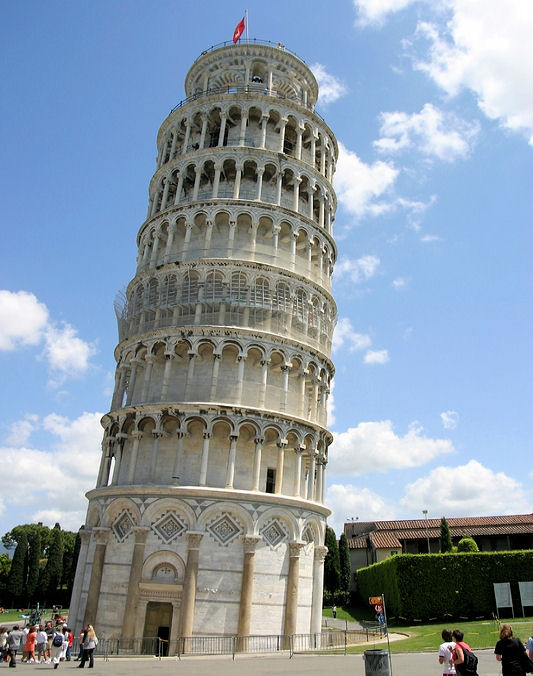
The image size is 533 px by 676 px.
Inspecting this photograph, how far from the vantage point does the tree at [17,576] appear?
73125 millimetres

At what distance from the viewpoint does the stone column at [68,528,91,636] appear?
96.0 feet

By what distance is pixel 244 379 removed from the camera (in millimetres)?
32094

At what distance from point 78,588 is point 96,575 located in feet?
7.90

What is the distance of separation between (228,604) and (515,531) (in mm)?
47310

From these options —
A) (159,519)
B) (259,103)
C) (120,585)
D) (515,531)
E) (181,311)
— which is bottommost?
(120,585)

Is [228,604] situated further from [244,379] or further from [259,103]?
[259,103]

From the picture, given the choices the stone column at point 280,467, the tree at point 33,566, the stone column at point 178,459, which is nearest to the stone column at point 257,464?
the stone column at point 280,467

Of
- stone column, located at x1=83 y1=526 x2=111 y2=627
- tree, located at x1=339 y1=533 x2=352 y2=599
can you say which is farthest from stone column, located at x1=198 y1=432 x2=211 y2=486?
tree, located at x1=339 y1=533 x2=352 y2=599

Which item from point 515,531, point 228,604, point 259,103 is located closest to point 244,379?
point 228,604

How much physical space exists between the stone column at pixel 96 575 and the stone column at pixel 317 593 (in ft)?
35.9

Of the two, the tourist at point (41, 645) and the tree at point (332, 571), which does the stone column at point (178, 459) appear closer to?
the tourist at point (41, 645)

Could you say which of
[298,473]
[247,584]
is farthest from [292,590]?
[298,473]

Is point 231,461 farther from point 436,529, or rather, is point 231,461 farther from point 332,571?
point 436,529

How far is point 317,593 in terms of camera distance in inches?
1228
